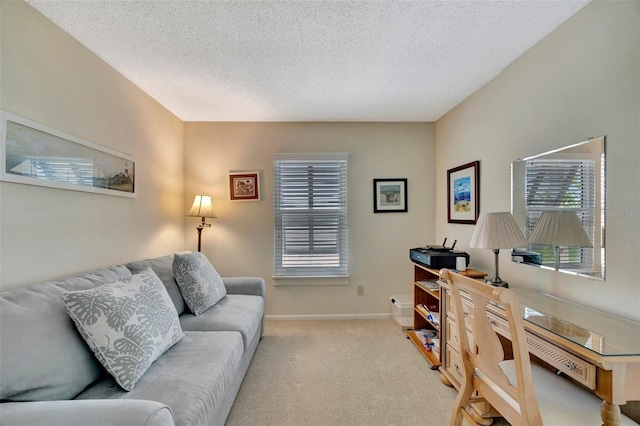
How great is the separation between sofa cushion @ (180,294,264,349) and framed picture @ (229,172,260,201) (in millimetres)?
1301

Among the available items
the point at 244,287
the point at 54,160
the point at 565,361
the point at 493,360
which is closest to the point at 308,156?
the point at 244,287

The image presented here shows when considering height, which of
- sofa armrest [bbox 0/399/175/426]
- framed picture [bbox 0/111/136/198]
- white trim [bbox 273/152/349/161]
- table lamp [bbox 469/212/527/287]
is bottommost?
sofa armrest [bbox 0/399/175/426]

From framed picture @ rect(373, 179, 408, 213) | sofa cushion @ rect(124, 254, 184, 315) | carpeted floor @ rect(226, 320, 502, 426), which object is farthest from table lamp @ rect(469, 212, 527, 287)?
sofa cushion @ rect(124, 254, 184, 315)

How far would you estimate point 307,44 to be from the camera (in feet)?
5.97

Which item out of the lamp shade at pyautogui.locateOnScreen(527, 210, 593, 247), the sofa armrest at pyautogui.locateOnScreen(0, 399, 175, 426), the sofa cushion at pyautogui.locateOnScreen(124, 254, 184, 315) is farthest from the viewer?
the sofa cushion at pyautogui.locateOnScreen(124, 254, 184, 315)

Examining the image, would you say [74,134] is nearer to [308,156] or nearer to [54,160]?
[54,160]

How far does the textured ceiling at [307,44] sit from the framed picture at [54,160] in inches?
27.5

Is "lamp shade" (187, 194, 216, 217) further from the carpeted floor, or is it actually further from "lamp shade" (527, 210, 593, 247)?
"lamp shade" (527, 210, 593, 247)

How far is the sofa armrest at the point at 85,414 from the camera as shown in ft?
2.83

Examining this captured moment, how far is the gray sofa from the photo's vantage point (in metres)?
0.90

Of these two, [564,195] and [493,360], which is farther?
[564,195]

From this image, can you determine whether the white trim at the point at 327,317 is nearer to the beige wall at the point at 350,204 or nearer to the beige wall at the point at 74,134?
the beige wall at the point at 350,204

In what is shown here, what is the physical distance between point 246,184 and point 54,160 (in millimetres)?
1814

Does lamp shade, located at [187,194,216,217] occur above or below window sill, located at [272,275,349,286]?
above
